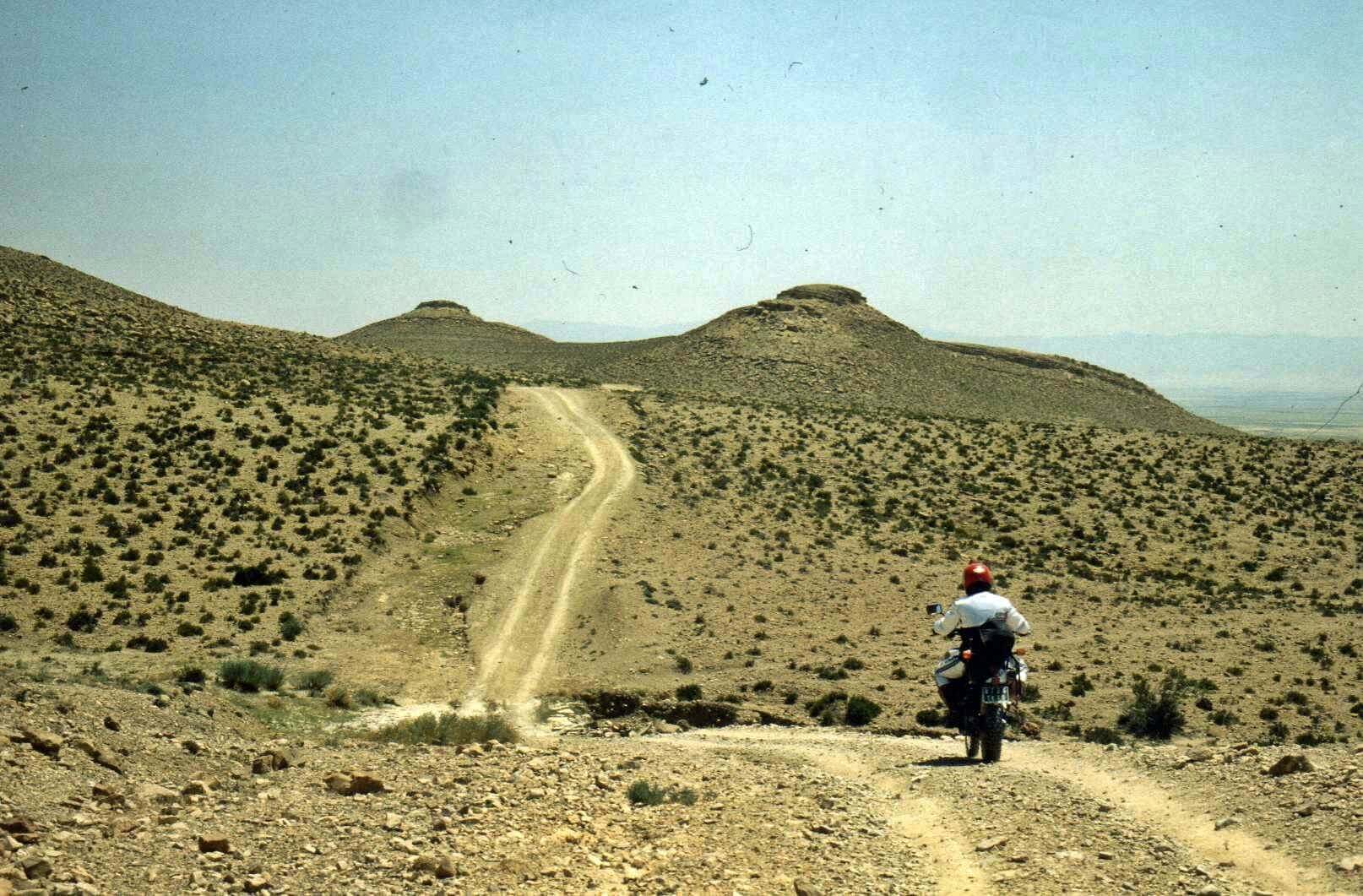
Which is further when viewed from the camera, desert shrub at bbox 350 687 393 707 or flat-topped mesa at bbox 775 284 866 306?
flat-topped mesa at bbox 775 284 866 306

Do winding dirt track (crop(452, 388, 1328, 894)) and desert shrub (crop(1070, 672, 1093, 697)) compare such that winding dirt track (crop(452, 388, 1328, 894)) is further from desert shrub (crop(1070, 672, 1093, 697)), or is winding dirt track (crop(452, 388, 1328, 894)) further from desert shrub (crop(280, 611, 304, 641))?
desert shrub (crop(1070, 672, 1093, 697))

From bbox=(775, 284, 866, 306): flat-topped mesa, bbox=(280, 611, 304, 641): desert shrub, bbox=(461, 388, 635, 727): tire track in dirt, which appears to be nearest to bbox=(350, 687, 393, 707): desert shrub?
bbox=(461, 388, 635, 727): tire track in dirt

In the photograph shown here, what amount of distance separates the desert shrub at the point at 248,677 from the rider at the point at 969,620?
37.5 feet

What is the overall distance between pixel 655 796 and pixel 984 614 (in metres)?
4.37

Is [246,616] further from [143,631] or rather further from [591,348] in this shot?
[591,348]

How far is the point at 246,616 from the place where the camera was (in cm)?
2555

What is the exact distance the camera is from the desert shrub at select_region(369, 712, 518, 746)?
1493cm

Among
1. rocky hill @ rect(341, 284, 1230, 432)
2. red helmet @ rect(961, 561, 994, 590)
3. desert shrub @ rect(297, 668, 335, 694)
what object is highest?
rocky hill @ rect(341, 284, 1230, 432)

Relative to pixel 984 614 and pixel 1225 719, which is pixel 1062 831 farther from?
pixel 1225 719

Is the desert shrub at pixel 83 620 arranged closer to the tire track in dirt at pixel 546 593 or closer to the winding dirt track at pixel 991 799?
the tire track in dirt at pixel 546 593

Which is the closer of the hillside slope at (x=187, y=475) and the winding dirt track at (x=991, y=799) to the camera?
the winding dirt track at (x=991, y=799)

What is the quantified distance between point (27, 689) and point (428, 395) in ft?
137

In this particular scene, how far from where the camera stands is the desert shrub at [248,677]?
19.2m

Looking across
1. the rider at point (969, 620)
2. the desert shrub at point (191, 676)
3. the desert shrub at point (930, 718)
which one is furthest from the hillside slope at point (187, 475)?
the rider at point (969, 620)
